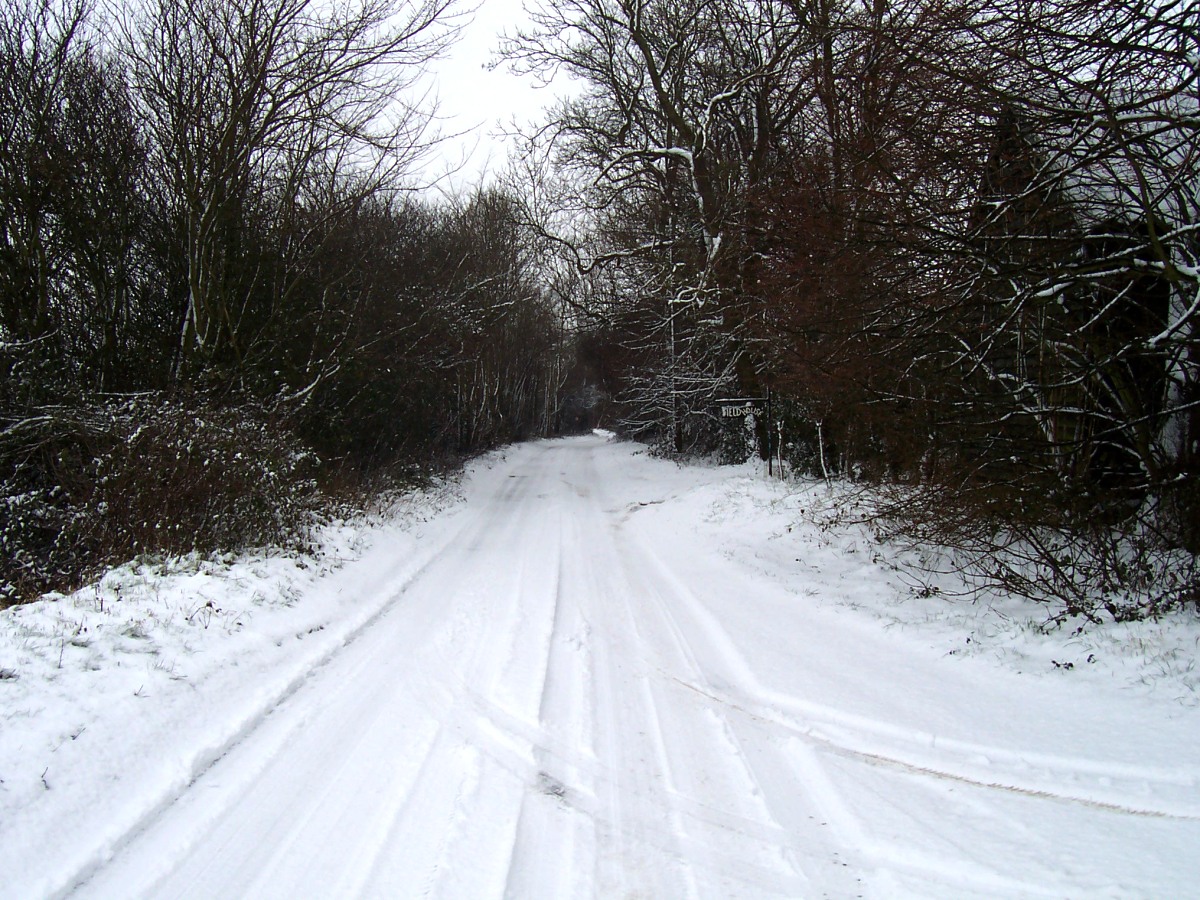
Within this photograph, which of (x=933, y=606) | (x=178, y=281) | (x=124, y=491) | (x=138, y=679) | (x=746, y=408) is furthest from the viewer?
(x=746, y=408)

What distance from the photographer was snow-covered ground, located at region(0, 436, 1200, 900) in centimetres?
305

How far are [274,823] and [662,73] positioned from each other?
18973mm

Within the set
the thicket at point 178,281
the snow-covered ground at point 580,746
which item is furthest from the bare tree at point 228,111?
the snow-covered ground at point 580,746

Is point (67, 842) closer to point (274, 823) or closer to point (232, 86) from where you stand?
point (274, 823)

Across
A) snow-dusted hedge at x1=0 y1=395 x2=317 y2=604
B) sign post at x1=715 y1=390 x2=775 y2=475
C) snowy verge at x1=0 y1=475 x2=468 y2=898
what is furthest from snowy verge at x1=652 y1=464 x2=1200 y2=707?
snow-dusted hedge at x1=0 y1=395 x2=317 y2=604

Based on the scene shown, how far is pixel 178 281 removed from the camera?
1283cm

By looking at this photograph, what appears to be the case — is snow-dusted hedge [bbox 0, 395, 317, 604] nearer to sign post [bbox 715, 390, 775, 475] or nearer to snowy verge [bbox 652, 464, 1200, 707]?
snowy verge [bbox 652, 464, 1200, 707]

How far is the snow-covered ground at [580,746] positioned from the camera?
10.0 feet

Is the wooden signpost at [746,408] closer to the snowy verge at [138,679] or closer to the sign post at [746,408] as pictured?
the sign post at [746,408]

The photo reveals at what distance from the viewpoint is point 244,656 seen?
5441 millimetres

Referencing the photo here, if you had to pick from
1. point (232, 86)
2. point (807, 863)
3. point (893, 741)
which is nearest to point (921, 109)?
point (893, 741)

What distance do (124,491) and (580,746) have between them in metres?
6.49

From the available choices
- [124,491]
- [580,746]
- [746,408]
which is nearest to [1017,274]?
[580,746]

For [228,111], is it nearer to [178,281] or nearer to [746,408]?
[178,281]
